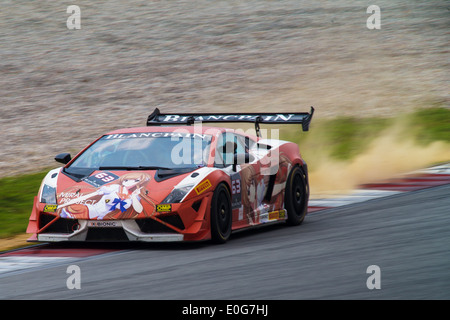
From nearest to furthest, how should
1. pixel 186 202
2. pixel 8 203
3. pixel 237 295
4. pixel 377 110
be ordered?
pixel 237 295 < pixel 186 202 < pixel 8 203 < pixel 377 110

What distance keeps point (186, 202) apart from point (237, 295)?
7.15 ft

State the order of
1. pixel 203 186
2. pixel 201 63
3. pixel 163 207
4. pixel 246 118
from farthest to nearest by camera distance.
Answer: pixel 201 63 → pixel 246 118 → pixel 203 186 → pixel 163 207

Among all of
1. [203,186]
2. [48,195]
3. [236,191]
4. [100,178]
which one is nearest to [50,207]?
[48,195]

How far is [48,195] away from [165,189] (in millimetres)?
1162

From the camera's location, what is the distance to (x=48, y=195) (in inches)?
316

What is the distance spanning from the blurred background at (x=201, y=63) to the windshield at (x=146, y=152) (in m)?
7.11

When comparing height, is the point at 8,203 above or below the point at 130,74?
below

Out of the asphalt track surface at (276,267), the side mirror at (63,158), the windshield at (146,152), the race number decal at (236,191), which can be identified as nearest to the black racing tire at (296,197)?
the asphalt track surface at (276,267)

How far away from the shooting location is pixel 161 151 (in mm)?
8500

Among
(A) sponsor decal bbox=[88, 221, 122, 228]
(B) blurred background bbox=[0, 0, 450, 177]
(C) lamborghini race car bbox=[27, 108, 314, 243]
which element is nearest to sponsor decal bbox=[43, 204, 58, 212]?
(C) lamborghini race car bbox=[27, 108, 314, 243]

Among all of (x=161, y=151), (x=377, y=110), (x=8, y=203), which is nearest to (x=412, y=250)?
(x=161, y=151)

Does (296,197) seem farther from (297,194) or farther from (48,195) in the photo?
(48,195)

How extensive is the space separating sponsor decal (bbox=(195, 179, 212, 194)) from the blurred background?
8229mm
